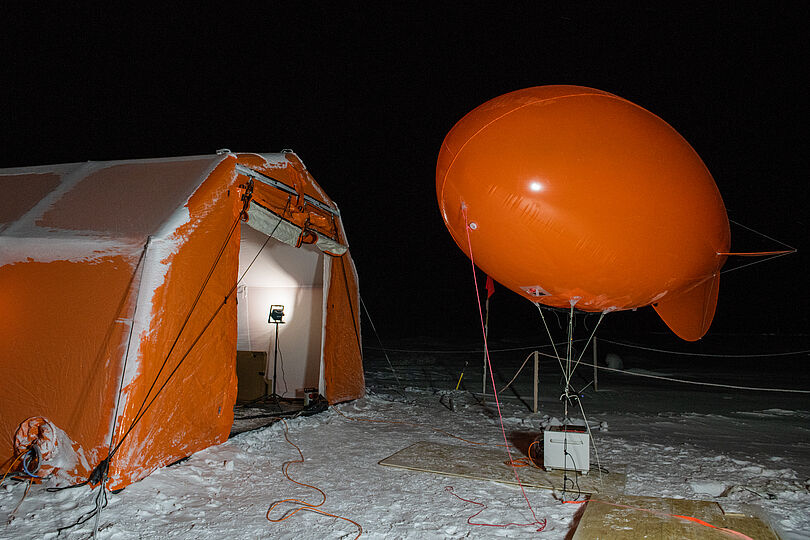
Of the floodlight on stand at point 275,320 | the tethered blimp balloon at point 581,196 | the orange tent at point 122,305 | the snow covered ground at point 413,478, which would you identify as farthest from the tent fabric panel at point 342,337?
the tethered blimp balloon at point 581,196

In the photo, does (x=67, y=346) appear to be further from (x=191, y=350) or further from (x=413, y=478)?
(x=413, y=478)

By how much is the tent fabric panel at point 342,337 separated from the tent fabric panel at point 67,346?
3.53 metres

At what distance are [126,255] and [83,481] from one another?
6.01 feet

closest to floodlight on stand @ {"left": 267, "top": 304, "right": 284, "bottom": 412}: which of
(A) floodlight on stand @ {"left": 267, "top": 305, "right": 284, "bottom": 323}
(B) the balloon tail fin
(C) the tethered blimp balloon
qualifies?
(A) floodlight on stand @ {"left": 267, "top": 305, "right": 284, "bottom": 323}

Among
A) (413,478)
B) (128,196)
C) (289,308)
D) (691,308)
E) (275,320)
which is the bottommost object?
(413,478)

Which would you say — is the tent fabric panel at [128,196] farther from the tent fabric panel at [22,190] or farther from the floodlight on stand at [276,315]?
the floodlight on stand at [276,315]

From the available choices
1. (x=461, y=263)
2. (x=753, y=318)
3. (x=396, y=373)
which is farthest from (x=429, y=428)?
(x=461, y=263)

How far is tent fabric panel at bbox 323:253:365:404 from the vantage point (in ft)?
27.0

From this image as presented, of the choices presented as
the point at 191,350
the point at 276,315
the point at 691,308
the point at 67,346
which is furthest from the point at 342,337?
the point at 691,308

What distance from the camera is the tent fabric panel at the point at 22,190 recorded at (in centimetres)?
587

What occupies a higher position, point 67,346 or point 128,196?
point 128,196

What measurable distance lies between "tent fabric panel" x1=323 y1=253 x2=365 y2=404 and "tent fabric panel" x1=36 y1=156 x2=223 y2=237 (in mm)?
2828

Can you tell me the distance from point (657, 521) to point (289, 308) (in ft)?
21.1

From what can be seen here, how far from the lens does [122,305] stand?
4953mm
